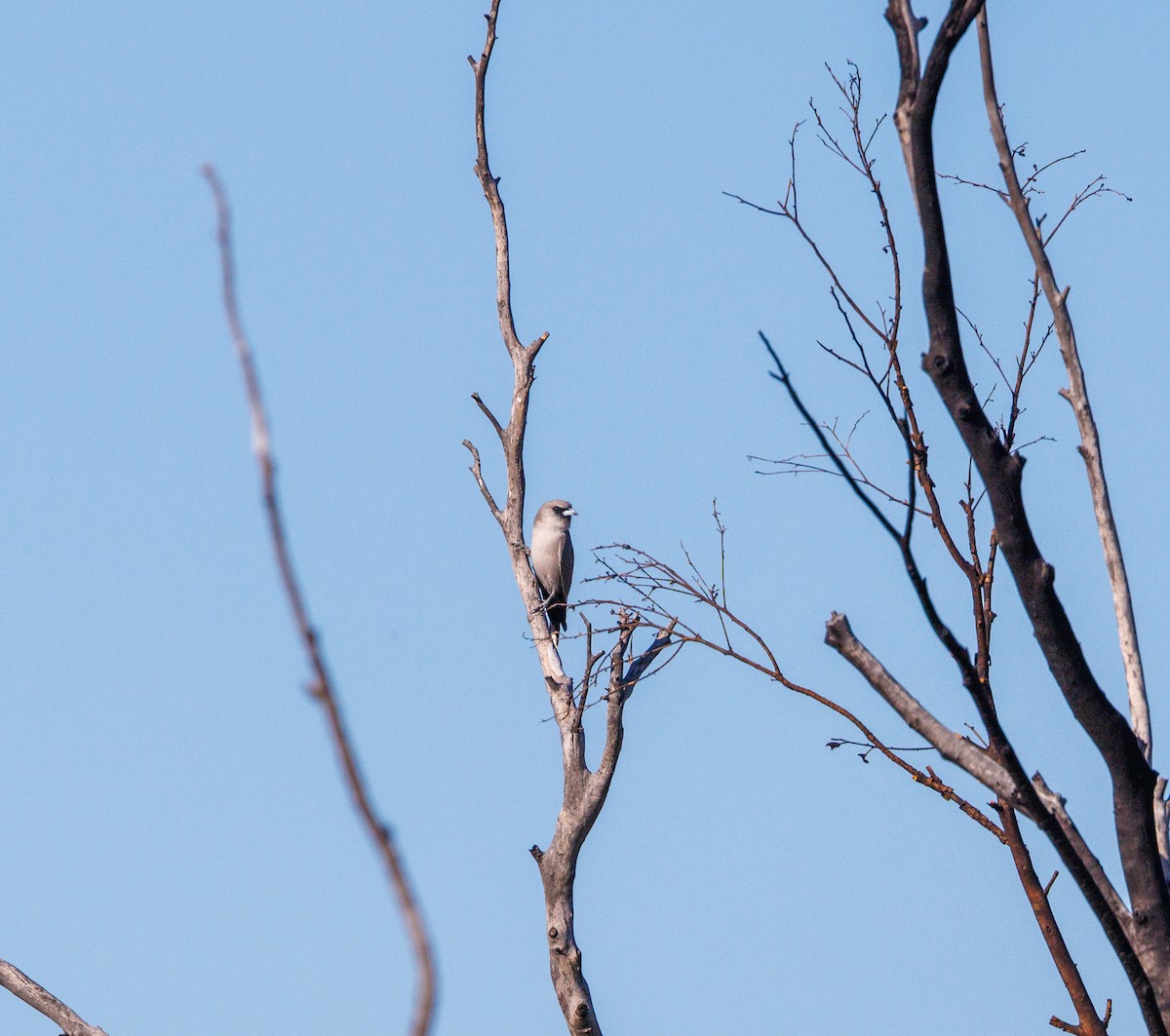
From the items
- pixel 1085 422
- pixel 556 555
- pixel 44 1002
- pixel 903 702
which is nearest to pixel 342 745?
pixel 903 702

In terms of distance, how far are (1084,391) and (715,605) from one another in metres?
1.82

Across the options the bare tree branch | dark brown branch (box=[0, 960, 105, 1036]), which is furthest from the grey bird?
the bare tree branch

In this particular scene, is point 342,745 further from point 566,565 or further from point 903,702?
point 566,565

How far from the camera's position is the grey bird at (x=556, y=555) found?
35.0 ft

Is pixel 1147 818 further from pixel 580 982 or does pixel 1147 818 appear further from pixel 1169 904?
pixel 580 982

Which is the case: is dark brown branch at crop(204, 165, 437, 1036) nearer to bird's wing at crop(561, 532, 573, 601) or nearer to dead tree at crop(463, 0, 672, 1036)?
dead tree at crop(463, 0, 672, 1036)

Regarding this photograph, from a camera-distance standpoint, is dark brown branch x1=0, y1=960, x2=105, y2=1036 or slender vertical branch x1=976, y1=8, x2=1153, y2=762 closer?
slender vertical branch x1=976, y1=8, x2=1153, y2=762

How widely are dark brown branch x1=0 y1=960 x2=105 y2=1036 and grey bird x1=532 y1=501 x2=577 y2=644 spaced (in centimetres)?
535

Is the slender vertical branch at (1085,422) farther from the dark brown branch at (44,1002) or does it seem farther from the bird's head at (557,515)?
the bird's head at (557,515)

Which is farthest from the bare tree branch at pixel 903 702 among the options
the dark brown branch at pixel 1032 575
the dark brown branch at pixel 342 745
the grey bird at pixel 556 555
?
the grey bird at pixel 556 555

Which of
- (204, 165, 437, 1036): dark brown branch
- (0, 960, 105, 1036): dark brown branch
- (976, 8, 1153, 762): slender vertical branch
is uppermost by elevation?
(976, 8, 1153, 762): slender vertical branch

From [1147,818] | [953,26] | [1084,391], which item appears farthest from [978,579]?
[953,26]

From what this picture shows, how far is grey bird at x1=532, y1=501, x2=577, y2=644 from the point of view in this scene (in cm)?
1066

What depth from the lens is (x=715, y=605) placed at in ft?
14.6
